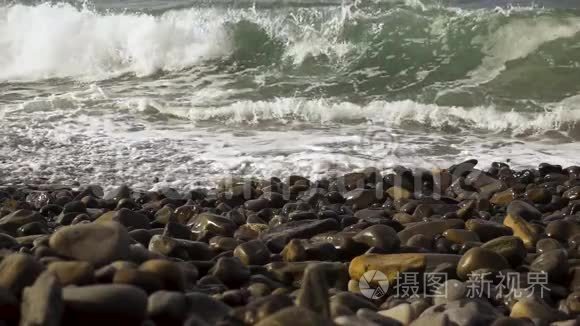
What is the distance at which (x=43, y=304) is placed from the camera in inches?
78.0

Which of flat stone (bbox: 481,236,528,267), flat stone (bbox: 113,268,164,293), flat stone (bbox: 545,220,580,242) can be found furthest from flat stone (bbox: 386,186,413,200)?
flat stone (bbox: 113,268,164,293)

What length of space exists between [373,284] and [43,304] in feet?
5.12

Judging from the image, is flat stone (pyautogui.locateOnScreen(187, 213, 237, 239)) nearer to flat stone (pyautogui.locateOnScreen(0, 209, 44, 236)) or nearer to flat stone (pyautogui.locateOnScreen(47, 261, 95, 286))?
flat stone (pyautogui.locateOnScreen(0, 209, 44, 236))

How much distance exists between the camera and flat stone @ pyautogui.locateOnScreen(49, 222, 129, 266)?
2.49 m

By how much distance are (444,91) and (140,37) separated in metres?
5.67

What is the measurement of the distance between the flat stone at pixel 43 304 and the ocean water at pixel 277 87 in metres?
3.83

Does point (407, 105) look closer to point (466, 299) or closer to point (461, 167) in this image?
point (461, 167)

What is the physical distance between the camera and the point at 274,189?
556 cm

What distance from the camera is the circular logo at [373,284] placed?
313cm

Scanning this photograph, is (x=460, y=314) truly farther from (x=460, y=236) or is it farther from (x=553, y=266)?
(x=460, y=236)

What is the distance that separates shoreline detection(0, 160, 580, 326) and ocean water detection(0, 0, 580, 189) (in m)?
0.81

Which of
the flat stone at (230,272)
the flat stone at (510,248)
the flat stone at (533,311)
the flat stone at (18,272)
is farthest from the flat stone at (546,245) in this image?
the flat stone at (18,272)

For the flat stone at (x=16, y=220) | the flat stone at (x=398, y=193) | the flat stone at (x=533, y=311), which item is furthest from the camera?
the flat stone at (x=398, y=193)

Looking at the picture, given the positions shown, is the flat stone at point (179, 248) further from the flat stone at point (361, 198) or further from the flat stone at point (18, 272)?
the flat stone at point (361, 198)
